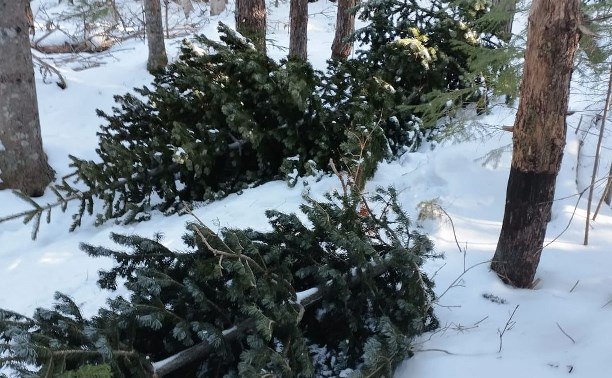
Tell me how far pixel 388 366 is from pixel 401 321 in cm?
48

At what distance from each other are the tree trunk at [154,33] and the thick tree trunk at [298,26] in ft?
11.9

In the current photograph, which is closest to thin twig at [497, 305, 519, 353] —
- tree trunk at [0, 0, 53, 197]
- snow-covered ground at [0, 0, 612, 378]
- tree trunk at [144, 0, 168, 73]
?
snow-covered ground at [0, 0, 612, 378]

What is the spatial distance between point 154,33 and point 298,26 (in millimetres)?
4126

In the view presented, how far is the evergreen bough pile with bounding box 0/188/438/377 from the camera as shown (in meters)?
2.51

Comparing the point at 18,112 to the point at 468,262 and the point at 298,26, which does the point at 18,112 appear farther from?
the point at 468,262

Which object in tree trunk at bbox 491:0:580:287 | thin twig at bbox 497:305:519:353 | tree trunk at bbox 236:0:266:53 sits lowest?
thin twig at bbox 497:305:519:353

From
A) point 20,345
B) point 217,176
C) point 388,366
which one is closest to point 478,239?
point 388,366

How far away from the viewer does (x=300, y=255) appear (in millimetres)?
3445

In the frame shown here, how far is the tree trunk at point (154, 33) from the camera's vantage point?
1227 cm

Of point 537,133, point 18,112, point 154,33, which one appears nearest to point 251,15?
point 154,33

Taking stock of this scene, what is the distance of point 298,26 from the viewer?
10766 millimetres

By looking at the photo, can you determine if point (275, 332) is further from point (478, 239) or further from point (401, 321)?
point (478, 239)

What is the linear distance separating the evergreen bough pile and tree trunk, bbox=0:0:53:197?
553 cm

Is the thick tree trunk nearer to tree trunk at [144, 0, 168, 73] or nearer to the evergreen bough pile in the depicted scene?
tree trunk at [144, 0, 168, 73]
